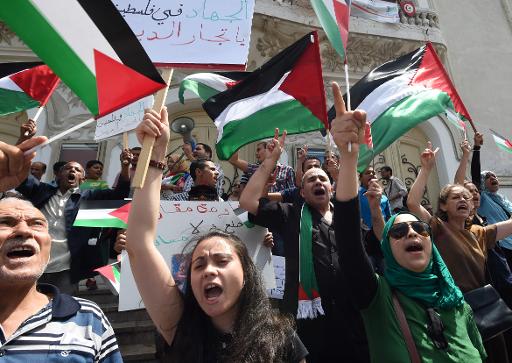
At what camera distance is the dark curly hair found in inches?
52.3

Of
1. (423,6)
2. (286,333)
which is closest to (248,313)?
(286,333)

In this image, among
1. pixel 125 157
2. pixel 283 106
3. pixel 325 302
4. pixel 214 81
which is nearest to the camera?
pixel 325 302

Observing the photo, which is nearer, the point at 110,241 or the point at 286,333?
the point at 286,333

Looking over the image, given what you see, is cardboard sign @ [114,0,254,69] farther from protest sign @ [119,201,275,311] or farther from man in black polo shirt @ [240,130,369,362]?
protest sign @ [119,201,275,311]

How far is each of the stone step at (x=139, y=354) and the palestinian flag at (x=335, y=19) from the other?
2.70m

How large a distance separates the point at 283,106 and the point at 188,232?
1.34 m

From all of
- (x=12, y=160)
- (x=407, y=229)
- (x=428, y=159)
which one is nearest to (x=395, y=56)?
(x=428, y=159)

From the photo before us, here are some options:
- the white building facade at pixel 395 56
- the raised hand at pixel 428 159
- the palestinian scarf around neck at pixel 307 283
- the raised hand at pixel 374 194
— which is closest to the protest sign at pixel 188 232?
the palestinian scarf around neck at pixel 307 283

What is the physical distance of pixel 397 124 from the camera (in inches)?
130

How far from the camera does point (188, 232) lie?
8.94ft

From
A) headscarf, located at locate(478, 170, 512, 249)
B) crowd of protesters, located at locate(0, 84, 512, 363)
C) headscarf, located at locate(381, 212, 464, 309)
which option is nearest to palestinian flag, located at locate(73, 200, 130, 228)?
crowd of protesters, located at locate(0, 84, 512, 363)

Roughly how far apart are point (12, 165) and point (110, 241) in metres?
2.24

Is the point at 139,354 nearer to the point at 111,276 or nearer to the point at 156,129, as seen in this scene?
the point at 111,276

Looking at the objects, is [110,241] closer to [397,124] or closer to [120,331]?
[120,331]
